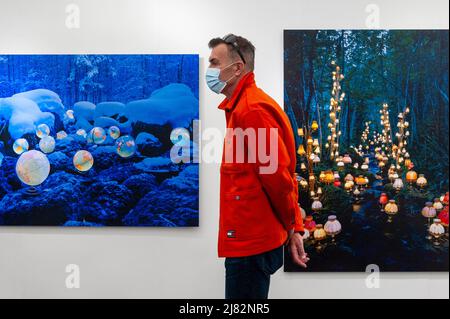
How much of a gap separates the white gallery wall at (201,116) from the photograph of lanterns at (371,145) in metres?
0.09

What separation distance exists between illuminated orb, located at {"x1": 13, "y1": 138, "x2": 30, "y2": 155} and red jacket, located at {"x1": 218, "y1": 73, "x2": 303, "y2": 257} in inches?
52.4

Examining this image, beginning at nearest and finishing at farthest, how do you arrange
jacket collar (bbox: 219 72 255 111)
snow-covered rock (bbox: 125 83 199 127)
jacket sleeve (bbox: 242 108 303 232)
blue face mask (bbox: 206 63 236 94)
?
jacket sleeve (bbox: 242 108 303 232) → jacket collar (bbox: 219 72 255 111) → blue face mask (bbox: 206 63 236 94) → snow-covered rock (bbox: 125 83 199 127)

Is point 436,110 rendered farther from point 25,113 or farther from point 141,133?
point 25,113

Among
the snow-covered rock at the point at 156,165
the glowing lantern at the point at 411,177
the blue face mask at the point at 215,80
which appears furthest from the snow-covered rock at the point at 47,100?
the glowing lantern at the point at 411,177

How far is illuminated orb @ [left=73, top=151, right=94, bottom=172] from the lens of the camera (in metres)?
2.28

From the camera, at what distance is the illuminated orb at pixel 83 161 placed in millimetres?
2275

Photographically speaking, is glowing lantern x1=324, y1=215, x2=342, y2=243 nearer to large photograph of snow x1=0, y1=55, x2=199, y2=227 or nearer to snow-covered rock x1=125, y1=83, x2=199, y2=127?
large photograph of snow x1=0, y1=55, x2=199, y2=227

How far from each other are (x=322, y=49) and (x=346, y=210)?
2.83 feet

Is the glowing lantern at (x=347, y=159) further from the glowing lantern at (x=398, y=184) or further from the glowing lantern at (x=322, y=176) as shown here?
the glowing lantern at (x=398, y=184)

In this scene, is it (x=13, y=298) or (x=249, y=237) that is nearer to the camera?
(x=249, y=237)

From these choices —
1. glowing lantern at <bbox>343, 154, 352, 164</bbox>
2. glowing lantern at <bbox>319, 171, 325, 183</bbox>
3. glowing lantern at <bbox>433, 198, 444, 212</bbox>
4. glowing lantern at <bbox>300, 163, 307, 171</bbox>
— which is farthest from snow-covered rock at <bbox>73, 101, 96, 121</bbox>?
glowing lantern at <bbox>433, 198, 444, 212</bbox>

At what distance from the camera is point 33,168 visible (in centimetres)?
229
